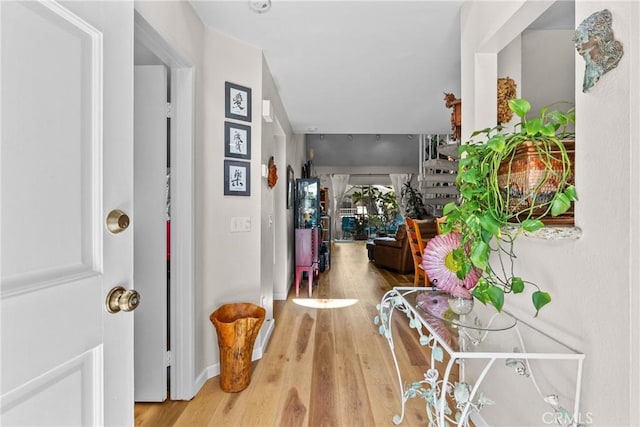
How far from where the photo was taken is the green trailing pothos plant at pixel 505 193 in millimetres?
908

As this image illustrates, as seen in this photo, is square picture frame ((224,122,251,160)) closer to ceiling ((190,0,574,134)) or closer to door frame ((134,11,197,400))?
door frame ((134,11,197,400))

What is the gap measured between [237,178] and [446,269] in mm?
1635

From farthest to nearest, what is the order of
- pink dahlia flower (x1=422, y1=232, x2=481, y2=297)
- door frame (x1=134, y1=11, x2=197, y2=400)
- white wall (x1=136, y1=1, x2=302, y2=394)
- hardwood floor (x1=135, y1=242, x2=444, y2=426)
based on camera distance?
white wall (x1=136, y1=1, x2=302, y2=394) → door frame (x1=134, y1=11, x2=197, y2=400) → hardwood floor (x1=135, y1=242, x2=444, y2=426) → pink dahlia flower (x1=422, y1=232, x2=481, y2=297)

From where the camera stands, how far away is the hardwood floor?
177 cm

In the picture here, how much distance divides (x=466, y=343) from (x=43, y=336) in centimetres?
112

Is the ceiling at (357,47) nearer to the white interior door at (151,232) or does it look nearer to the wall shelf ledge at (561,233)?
the white interior door at (151,232)

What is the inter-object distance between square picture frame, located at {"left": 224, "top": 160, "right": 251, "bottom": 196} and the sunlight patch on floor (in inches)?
80.3

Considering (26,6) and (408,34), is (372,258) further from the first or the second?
(26,6)

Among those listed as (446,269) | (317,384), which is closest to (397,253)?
(317,384)

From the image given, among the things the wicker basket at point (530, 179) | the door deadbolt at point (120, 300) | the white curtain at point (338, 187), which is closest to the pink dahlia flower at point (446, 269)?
the wicker basket at point (530, 179)

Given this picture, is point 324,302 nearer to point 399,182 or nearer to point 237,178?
point 237,178

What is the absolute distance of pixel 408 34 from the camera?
234cm

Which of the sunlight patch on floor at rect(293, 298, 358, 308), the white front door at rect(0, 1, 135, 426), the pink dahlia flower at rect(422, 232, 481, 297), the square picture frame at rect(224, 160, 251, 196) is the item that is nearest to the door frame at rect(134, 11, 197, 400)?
the square picture frame at rect(224, 160, 251, 196)

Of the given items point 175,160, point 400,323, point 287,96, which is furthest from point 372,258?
point 175,160
